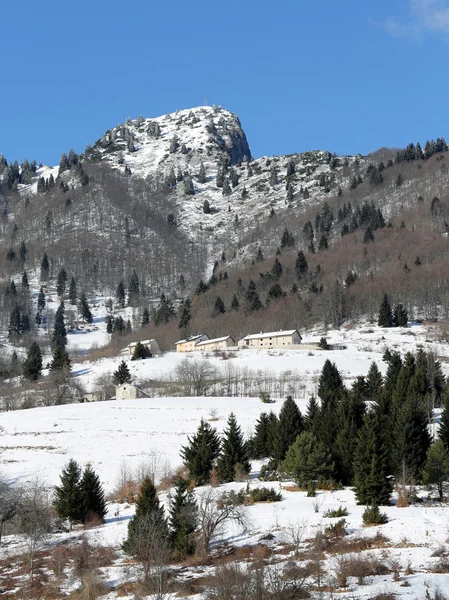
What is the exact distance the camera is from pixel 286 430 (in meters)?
51.8

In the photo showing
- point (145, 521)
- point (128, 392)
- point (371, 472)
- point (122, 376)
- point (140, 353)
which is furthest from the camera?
point (140, 353)

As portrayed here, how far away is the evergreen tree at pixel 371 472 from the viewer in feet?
122

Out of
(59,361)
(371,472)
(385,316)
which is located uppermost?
(385,316)

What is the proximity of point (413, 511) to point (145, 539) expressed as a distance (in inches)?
565

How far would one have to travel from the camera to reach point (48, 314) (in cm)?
17750

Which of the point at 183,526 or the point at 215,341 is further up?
the point at 215,341

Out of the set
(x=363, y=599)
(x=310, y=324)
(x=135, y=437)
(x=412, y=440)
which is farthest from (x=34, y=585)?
(x=310, y=324)

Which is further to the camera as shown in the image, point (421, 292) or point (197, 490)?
point (421, 292)

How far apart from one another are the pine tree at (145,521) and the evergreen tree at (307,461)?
493 inches

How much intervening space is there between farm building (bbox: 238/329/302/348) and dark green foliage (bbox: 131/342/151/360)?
1706cm

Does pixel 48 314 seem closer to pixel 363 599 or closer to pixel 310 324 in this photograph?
pixel 310 324

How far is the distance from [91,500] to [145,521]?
12.0 meters

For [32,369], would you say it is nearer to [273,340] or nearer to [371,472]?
[273,340]

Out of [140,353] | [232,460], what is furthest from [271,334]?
[232,460]
